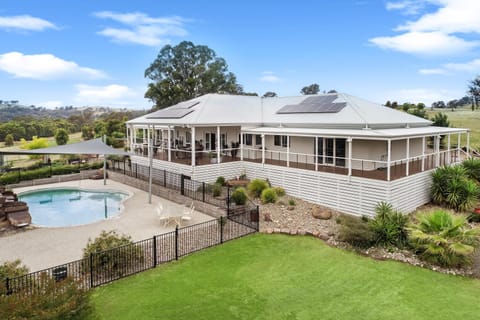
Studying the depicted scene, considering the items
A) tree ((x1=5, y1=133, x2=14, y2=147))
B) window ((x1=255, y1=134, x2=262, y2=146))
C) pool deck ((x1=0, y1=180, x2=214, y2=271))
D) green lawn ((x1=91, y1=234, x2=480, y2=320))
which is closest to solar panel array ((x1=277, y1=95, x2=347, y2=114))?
window ((x1=255, y1=134, x2=262, y2=146))

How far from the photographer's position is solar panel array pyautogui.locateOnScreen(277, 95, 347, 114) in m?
21.9

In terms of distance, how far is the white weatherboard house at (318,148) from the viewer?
1655 cm

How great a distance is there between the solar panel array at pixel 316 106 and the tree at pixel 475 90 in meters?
70.4

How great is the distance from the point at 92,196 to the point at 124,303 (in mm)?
15810

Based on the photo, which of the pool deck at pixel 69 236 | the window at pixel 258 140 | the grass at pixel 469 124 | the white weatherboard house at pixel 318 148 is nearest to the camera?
the pool deck at pixel 69 236

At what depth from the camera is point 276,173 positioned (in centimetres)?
2034

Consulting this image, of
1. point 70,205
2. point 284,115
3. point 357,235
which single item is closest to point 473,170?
point 284,115

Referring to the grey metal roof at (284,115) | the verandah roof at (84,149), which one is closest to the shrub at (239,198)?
the grey metal roof at (284,115)

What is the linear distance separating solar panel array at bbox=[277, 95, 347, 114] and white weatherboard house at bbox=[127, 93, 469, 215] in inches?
3.1

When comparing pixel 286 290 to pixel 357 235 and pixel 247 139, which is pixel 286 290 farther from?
pixel 247 139

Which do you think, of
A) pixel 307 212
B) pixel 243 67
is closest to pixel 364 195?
pixel 307 212

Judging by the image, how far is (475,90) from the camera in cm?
7738

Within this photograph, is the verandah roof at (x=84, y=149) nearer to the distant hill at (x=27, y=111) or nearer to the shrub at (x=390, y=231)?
the shrub at (x=390, y=231)

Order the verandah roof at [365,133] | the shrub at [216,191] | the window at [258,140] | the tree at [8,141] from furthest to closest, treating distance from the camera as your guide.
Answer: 1. the tree at [8,141]
2. the window at [258,140]
3. the shrub at [216,191]
4. the verandah roof at [365,133]
